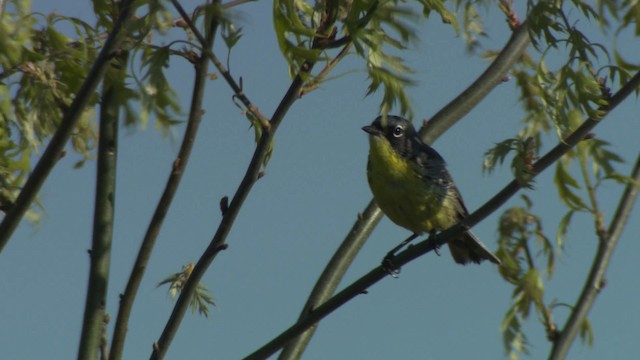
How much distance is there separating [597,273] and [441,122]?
1275 mm

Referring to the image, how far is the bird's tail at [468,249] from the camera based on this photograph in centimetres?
654

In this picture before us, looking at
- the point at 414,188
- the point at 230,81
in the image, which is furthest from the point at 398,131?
the point at 230,81

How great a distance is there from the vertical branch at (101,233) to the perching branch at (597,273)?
5.84 ft

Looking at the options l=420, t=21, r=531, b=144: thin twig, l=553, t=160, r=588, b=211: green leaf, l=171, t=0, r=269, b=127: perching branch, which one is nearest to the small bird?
l=420, t=21, r=531, b=144: thin twig

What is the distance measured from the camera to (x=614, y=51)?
359 centimetres

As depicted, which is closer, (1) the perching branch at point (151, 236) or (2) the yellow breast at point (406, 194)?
(1) the perching branch at point (151, 236)

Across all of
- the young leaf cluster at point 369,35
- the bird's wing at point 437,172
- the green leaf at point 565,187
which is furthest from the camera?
the bird's wing at point 437,172

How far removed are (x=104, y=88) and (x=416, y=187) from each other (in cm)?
332

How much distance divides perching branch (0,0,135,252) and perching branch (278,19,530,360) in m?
1.46

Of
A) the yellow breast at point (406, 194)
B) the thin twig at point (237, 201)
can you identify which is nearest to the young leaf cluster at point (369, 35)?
the thin twig at point (237, 201)

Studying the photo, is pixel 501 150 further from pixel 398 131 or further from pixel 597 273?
pixel 398 131

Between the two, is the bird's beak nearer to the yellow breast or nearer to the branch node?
the yellow breast

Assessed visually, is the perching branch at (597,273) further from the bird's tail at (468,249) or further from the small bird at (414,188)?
the bird's tail at (468,249)

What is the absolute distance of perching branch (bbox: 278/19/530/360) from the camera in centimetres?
448
